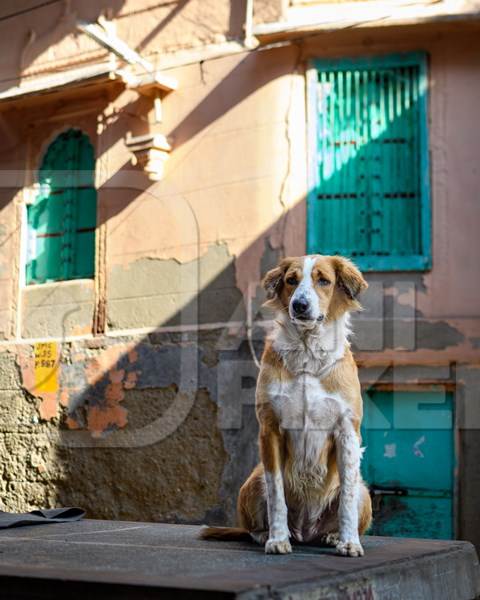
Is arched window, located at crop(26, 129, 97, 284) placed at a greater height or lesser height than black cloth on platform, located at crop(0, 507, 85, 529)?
greater

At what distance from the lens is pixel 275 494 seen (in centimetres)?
406

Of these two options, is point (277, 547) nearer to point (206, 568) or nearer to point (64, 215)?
point (206, 568)

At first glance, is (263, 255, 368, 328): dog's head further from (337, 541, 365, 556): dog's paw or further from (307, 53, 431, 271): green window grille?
(307, 53, 431, 271): green window grille

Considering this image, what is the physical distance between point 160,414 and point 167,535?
4.82 m

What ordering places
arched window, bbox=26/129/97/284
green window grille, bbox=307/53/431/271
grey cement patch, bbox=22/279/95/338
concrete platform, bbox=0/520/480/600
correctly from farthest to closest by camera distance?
1. arched window, bbox=26/129/97/284
2. grey cement patch, bbox=22/279/95/338
3. green window grille, bbox=307/53/431/271
4. concrete platform, bbox=0/520/480/600

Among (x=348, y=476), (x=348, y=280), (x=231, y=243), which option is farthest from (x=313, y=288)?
(x=231, y=243)

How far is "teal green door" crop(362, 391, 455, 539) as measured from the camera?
8.81 metres

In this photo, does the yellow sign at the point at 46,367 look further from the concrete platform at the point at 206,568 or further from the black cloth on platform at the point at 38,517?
the concrete platform at the point at 206,568

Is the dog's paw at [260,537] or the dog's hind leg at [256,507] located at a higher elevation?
the dog's hind leg at [256,507]

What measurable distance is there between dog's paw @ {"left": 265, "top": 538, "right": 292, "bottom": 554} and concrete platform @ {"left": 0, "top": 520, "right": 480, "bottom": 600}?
0.05m

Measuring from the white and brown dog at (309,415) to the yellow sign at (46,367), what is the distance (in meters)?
6.59

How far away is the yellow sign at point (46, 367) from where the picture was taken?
10.6m

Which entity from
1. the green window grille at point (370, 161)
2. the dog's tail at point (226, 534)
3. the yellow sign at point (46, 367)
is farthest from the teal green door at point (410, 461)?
the dog's tail at point (226, 534)

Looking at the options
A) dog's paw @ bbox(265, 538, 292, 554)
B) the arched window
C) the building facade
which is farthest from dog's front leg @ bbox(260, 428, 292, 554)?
the arched window
